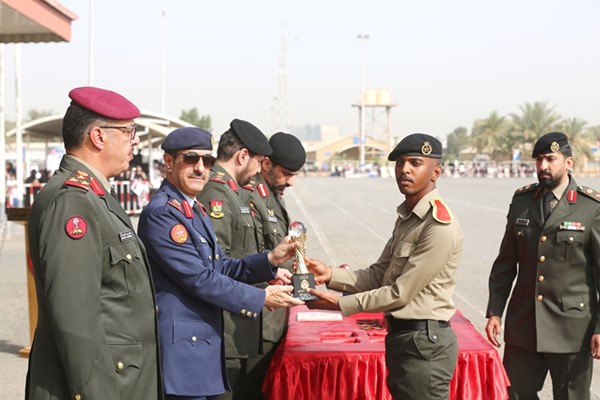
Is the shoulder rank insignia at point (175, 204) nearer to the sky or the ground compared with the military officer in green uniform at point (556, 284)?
nearer to the sky

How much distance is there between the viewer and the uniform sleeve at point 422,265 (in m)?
3.87

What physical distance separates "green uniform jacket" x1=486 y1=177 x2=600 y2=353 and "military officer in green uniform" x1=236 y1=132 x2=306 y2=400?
158cm

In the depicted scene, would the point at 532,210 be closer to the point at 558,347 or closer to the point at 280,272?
the point at 558,347

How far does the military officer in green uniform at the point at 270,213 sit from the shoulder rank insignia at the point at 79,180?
2436 mm

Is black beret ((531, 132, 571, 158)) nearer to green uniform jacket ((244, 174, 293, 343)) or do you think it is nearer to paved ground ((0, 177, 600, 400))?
green uniform jacket ((244, 174, 293, 343))

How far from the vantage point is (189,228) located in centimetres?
374

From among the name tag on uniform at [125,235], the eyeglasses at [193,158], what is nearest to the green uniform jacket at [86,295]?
the name tag on uniform at [125,235]

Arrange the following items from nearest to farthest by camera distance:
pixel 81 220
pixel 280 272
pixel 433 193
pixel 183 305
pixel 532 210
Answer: pixel 81 220 → pixel 183 305 → pixel 433 193 → pixel 280 272 → pixel 532 210

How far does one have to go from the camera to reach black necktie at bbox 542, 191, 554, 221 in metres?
4.85

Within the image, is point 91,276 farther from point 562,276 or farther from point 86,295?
point 562,276

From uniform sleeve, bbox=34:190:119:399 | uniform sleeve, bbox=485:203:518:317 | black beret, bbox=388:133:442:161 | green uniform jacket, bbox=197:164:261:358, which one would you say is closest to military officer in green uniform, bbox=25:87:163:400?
uniform sleeve, bbox=34:190:119:399

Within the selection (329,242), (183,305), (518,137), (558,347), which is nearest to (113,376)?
(183,305)

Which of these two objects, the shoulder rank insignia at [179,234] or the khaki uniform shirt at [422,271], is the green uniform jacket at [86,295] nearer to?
the shoulder rank insignia at [179,234]

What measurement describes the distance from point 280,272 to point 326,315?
1.88 meters
